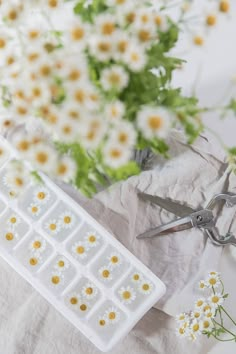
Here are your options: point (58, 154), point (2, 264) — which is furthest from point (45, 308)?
point (58, 154)

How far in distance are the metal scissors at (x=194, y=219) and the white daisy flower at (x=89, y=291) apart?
0.10 meters

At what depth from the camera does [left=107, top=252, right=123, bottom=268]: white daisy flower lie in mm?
673

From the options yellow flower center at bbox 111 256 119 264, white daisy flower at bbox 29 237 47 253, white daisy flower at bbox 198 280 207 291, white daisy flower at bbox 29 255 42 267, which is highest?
white daisy flower at bbox 29 237 47 253

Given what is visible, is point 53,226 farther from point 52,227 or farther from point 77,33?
point 77,33

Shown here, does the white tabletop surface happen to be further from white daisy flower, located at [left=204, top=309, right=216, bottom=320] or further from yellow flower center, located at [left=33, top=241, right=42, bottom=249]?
yellow flower center, located at [left=33, top=241, right=42, bottom=249]

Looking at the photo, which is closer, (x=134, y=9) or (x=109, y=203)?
(x=134, y=9)

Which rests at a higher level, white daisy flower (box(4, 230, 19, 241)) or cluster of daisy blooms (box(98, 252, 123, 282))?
white daisy flower (box(4, 230, 19, 241))

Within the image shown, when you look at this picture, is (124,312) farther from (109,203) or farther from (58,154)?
(58,154)

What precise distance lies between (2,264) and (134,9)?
450 millimetres

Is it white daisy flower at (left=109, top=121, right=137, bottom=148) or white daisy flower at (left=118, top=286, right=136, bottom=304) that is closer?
white daisy flower at (left=109, top=121, right=137, bottom=148)

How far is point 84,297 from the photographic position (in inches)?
26.6

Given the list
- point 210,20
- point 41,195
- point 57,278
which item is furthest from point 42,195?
point 210,20

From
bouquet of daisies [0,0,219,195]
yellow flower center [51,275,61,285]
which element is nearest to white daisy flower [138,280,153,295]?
yellow flower center [51,275,61,285]

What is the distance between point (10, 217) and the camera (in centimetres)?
68
